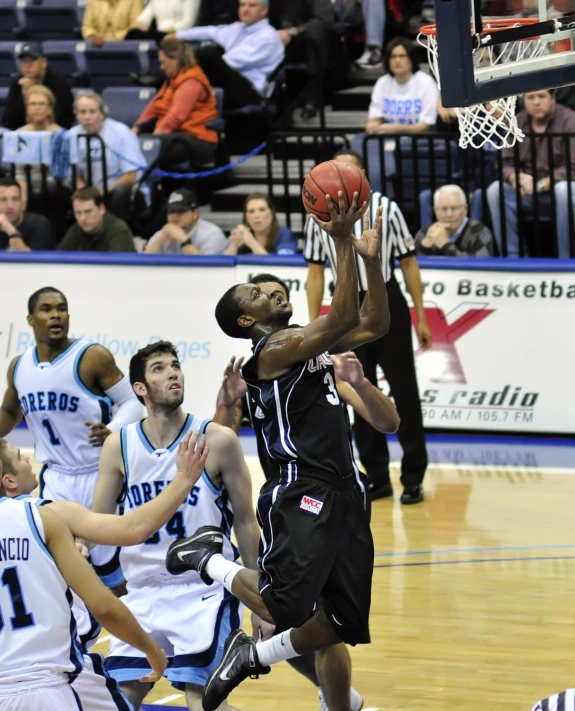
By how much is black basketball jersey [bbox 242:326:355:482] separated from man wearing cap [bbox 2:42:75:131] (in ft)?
28.6

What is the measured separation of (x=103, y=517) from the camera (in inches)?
159

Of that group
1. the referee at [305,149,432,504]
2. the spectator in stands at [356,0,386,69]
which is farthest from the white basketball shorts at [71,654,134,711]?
the spectator in stands at [356,0,386,69]

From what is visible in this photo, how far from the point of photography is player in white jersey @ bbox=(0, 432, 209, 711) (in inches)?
156

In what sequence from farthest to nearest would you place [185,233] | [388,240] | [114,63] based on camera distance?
[114,63] → [185,233] → [388,240]

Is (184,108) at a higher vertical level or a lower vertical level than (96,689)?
higher

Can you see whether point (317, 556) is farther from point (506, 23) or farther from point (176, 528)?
point (506, 23)

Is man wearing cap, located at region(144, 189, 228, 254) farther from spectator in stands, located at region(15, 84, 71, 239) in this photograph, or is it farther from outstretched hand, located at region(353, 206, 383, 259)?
outstretched hand, located at region(353, 206, 383, 259)

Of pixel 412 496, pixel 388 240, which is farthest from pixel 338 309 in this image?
pixel 412 496

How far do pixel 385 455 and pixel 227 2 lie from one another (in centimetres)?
701

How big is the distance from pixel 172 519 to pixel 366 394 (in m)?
0.89

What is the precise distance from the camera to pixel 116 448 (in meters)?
5.38

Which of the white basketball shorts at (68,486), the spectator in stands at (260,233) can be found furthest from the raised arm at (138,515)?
the spectator in stands at (260,233)

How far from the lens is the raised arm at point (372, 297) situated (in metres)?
4.71

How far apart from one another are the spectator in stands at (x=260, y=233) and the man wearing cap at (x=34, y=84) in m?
3.04
